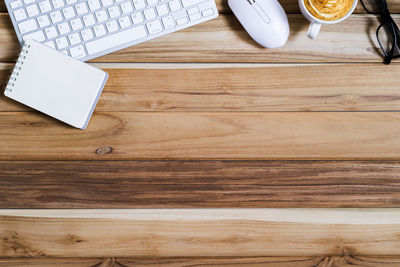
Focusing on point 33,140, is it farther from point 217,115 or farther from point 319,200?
point 319,200

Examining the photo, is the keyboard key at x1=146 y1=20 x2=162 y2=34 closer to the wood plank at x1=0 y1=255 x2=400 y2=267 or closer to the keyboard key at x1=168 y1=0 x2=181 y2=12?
the keyboard key at x1=168 y1=0 x2=181 y2=12

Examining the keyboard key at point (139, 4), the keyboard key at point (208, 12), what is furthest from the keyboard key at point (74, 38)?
the keyboard key at point (208, 12)

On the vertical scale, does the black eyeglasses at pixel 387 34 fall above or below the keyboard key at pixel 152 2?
above

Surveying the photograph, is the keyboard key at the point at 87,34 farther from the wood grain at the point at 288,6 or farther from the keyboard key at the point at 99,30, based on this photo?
the wood grain at the point at 288,6

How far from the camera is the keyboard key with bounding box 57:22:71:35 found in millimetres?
577

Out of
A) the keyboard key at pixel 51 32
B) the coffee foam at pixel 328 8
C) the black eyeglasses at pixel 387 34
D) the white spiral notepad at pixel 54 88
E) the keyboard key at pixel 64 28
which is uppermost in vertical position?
the black eyeglasses at pixel 387 34

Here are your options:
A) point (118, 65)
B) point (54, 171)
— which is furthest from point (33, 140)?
point (118, 65)

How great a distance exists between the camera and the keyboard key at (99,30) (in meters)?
0.58

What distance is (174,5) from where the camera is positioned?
0.58m

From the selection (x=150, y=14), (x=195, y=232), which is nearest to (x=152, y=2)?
(x=150, y=14)

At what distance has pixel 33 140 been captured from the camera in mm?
598

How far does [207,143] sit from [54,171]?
10.6 inches

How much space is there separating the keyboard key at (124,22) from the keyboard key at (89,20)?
0.14 ft

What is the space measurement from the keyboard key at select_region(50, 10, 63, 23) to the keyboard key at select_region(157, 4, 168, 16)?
16 cm
